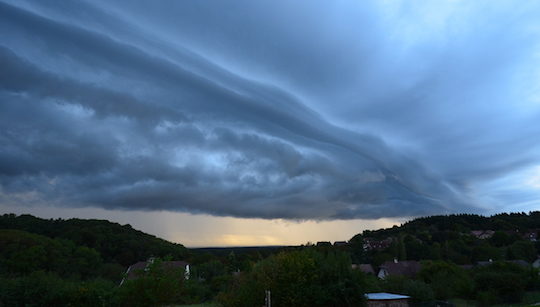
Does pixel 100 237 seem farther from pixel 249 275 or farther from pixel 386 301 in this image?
pixel 386 301

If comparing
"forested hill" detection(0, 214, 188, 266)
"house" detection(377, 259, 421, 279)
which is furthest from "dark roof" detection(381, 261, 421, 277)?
"forested hill" detection(0, 214, 188, 266)

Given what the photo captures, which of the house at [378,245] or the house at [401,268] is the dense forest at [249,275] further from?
the house at [378,245]

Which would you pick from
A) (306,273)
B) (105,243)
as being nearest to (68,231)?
(105,243)

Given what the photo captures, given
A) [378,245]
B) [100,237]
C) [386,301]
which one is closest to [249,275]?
[386,301]

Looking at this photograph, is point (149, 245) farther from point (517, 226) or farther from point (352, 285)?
point (517, 226)

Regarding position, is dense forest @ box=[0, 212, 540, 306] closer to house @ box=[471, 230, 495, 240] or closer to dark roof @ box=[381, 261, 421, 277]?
dark roof @ box=[381, 261, 421, 277]

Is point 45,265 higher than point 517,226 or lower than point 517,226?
lower
